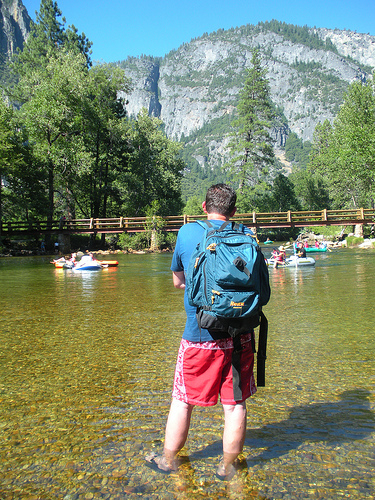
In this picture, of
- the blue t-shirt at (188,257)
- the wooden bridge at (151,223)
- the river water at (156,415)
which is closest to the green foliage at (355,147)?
the wooden bridge at (151,223)

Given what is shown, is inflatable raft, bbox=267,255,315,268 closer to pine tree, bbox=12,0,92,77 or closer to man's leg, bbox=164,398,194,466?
man's leg, bbox=164,398,194,466

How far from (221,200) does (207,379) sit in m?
1.23

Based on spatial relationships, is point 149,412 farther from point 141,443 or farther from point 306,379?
point 306,379

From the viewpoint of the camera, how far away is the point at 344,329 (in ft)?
23.5

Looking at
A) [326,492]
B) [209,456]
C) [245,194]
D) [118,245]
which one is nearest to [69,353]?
[209,456]

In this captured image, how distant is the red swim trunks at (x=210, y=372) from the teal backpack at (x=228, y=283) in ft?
0.19

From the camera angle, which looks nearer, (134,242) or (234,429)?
(234,429)

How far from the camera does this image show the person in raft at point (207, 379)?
9.18 ft

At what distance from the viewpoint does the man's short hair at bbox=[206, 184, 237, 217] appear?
3.02m

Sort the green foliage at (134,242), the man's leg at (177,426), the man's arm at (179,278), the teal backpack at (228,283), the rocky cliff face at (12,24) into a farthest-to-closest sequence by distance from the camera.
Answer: the rocky cliff face at (12,24) → the green foliage at (134,242) → the man's arm at (179,278) → the man's leg at (177,426) → the teal backpack at (228,283)

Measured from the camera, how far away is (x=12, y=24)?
170 m

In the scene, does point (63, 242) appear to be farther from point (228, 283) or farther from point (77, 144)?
point (228, 283)

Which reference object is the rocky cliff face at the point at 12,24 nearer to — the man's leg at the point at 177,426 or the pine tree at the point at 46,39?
the pine tree at the point at 46,39

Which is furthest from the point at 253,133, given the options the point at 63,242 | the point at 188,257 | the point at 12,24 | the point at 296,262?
the point at 12,24
